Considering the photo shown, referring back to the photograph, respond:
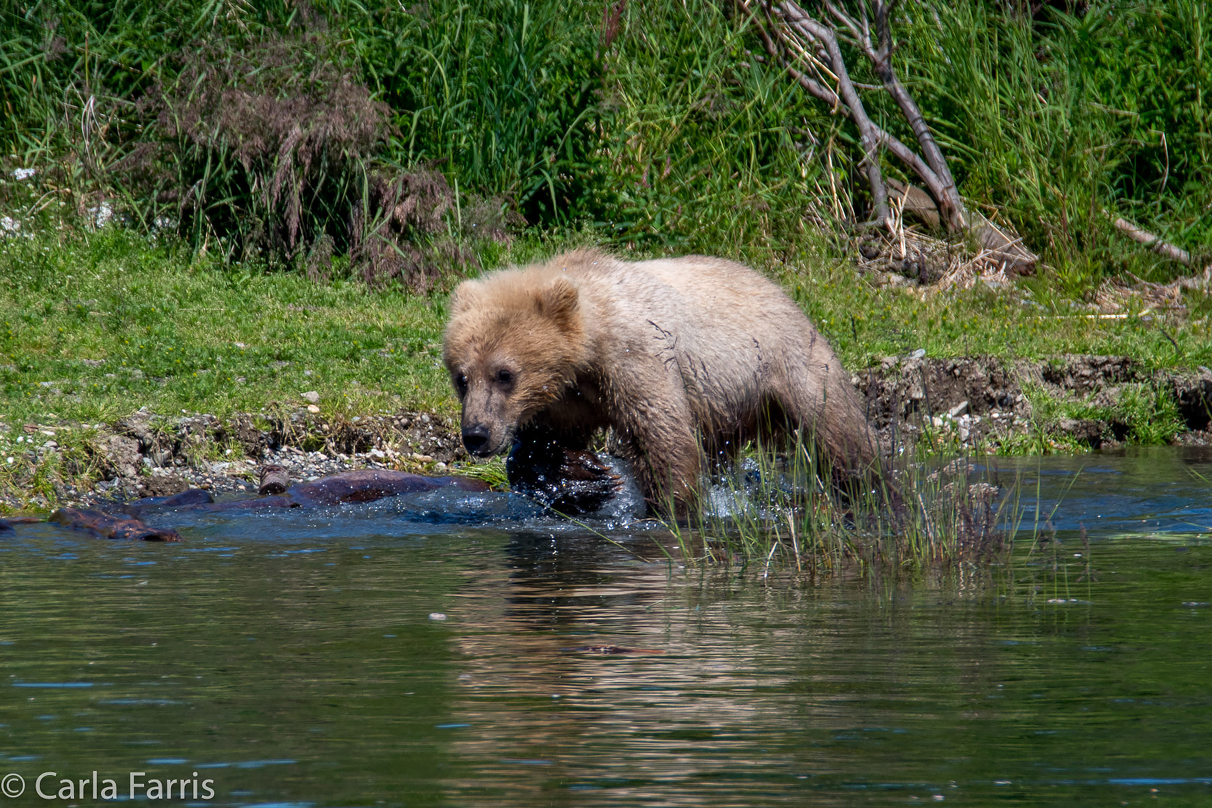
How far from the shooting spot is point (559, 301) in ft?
22.4

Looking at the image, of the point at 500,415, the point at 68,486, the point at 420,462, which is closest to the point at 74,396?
the point at 68,486

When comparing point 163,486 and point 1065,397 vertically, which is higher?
A: point 1065,397

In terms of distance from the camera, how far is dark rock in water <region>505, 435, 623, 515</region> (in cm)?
736

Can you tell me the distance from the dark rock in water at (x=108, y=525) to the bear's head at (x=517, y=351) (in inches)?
56.6

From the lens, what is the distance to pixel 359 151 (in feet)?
38.9

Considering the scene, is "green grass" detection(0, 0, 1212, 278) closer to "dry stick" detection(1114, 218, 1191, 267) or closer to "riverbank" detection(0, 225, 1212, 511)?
"dry stick" detection(1114, 218, 1191, 267)

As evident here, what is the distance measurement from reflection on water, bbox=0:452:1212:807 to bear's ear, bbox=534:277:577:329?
3.95ft

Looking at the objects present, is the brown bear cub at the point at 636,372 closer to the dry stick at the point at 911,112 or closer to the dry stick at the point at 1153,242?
the dry stick at the point at 911,112

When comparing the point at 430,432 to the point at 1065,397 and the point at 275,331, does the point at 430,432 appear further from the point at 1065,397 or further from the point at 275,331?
the point at 1065,397

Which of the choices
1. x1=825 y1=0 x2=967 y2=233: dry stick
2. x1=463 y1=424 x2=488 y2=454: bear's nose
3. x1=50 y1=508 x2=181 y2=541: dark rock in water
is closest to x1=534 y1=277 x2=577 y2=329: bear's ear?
x1=463 y1=424 x2=488 y2=454: bear's nose

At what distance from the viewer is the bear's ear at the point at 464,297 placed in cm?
705

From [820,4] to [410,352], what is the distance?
288 inches

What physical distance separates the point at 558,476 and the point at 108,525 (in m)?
2.23

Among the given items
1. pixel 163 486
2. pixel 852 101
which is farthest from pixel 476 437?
pixel 852 101
